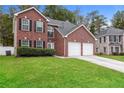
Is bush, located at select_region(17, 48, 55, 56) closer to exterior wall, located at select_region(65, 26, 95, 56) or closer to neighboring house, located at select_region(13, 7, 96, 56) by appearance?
neighboring house, located at select_region(13, 7, 96, 56)

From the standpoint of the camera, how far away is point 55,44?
27.9 meters

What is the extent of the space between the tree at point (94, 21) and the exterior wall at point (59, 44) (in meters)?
18.4

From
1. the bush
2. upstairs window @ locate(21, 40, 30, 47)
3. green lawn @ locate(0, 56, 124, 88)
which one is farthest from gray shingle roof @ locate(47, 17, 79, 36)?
green lawn @ locate(0, 56, 124, 88)

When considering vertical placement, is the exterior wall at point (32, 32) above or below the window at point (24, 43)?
above

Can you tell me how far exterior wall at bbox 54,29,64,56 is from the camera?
87.8 ft

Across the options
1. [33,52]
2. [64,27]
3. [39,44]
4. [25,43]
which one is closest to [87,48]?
[64,27]

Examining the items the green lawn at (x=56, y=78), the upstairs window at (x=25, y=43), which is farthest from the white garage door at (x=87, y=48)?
the green lawn at (x=56, y=78)

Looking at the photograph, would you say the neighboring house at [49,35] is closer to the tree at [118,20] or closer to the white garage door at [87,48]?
the white garage door at [87,48]

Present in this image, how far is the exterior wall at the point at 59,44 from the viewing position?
26.8m
